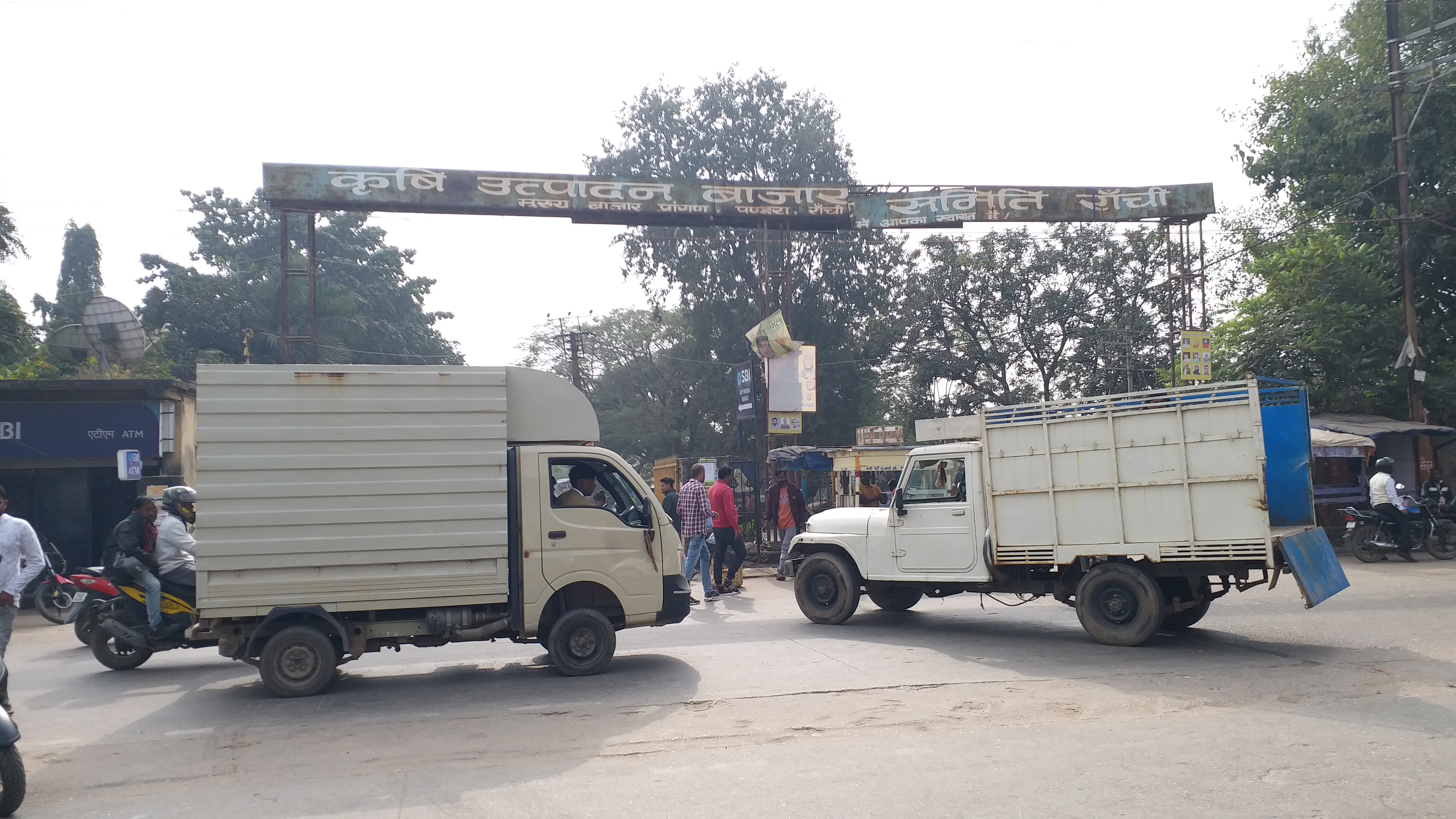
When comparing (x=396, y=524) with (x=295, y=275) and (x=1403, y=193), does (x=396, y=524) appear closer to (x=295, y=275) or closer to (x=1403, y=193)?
(x=295, y=275)

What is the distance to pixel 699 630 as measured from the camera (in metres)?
11.3

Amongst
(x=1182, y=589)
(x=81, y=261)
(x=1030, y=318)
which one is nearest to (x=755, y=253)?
(x=1030, y=318)

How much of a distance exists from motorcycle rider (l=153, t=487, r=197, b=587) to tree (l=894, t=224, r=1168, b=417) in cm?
2811

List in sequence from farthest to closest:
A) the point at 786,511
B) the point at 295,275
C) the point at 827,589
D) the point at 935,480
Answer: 1. the point at 295,275
2. the point at 786,511
3. the point at 827,589
4. the point at 935,480

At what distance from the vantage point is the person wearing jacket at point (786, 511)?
16.1m

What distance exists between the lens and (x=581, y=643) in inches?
338

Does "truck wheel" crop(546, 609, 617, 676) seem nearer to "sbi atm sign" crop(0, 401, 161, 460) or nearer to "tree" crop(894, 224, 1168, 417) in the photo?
"sbi atm sign" crop(0, 401, 161, 460)

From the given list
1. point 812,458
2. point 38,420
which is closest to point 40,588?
point 38,420

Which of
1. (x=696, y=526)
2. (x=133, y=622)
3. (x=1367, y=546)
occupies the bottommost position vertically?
(x=1367, y=546)

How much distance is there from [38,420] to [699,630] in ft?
44.2

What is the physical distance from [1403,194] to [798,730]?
21.0 metres

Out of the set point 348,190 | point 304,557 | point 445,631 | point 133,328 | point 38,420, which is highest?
point 348,190

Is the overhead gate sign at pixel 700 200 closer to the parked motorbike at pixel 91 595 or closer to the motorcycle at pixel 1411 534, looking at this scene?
the motorcycle at pixel 1411 534

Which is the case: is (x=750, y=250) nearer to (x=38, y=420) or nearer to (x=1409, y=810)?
(x=38, y=420)
